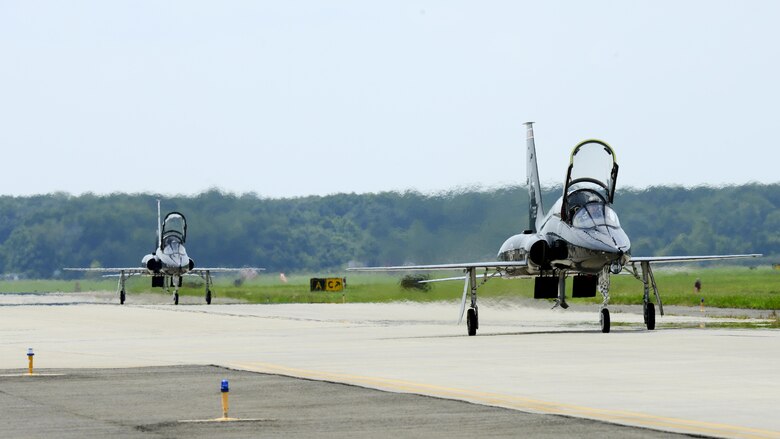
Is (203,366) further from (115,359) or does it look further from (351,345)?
(351,345)

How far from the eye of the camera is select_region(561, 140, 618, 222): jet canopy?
114 ft

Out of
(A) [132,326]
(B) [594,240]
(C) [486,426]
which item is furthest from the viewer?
(A) [132,326]

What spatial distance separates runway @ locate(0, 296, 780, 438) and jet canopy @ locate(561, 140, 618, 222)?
3.40 metres

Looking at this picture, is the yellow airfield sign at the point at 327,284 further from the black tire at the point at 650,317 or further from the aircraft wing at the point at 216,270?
the black tire at the point at 650,317

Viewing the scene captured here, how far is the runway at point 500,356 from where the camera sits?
16.3 meters

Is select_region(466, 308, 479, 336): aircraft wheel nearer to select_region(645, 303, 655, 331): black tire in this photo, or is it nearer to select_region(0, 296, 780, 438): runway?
select_region(0, 296, 780, 438): runway

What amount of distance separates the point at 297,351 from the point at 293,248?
58.1 metres

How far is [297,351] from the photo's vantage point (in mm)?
29125

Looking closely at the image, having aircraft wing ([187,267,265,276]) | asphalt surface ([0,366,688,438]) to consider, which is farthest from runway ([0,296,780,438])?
aircraft wing ([187,267,265,276])

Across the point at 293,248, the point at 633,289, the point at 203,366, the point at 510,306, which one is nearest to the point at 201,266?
the point at 293,248

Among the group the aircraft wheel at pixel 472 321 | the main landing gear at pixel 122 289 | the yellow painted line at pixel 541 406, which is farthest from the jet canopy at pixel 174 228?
the yellow painted line at pixel 541 406

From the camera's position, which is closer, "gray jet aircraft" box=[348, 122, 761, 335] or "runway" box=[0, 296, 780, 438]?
"runway" box=[0, 296, 780, 438]

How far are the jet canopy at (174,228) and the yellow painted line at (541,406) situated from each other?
168ft

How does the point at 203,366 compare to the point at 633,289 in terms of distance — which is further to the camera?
the point at 633,289
